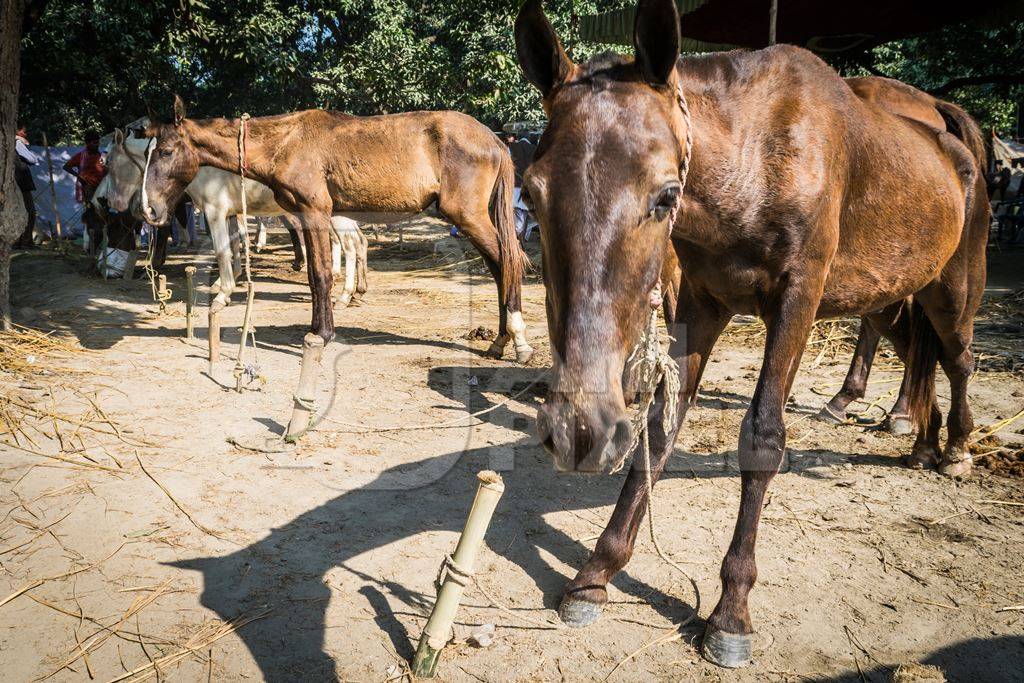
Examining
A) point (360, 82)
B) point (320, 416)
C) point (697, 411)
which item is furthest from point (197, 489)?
point (360, 82)

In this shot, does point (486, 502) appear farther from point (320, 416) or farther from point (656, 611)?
point (320, 416)

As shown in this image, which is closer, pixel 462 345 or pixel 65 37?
pixel 462 345

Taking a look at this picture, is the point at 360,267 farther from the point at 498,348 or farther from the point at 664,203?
the point at 664,203

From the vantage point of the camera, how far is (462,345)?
23.5ft

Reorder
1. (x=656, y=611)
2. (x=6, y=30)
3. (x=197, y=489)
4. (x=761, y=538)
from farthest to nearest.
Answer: (x=6, y=30) < (x=197, y=489) < (x=761, y=538) < (x=656, y=611)

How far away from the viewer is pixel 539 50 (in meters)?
1.96

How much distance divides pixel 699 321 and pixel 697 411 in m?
2.31

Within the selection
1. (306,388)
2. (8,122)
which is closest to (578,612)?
(306,388)

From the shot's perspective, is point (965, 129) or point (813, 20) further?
point (813, 20)

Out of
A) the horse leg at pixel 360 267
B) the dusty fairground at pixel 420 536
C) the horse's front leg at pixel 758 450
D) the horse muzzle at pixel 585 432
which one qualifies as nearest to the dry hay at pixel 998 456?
the dusty fairground at pixel 420 536

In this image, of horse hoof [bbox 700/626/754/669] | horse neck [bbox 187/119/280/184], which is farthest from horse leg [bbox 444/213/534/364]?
horse hoof [bbox 700/626/754/669]

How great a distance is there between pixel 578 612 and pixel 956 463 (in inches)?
104

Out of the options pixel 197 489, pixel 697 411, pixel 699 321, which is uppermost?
pixel 699 321

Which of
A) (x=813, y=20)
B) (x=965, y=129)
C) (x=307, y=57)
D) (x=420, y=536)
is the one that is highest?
(x=307, y=57)
